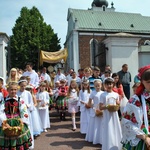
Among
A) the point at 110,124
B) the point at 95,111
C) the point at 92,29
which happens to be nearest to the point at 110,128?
the point at 110,124

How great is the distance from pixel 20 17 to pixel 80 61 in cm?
1232

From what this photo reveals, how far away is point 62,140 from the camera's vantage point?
20.7 ft

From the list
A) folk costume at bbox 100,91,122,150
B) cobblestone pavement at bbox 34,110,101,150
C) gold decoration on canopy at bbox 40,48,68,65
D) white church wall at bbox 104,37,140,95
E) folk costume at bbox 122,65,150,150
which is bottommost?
cobblestone pavement at bbox 34,110,101,150

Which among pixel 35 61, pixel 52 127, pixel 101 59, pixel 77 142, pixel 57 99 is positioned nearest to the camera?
pixel 77 142

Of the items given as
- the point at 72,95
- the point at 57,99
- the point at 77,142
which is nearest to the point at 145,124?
the point at 77,142

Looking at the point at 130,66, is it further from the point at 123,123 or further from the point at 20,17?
the point at 20,17

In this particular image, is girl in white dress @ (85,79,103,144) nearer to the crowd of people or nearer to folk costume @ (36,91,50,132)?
the crowd of people

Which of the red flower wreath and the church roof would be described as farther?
the church roof

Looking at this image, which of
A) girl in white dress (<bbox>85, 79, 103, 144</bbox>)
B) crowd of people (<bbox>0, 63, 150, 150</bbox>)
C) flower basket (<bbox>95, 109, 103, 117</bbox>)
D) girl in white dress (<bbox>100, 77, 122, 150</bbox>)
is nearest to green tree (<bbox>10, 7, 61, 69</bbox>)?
crowd of people (<bbox>0, 63, 150, 150</bbox>)

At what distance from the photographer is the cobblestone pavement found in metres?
5.70

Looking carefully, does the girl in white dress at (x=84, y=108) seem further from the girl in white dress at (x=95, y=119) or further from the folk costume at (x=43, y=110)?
the folk costume at (x=43, y=110)

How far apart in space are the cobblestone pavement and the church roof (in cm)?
2412

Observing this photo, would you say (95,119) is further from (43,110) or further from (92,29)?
(92,29)

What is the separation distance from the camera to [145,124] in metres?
2.43
